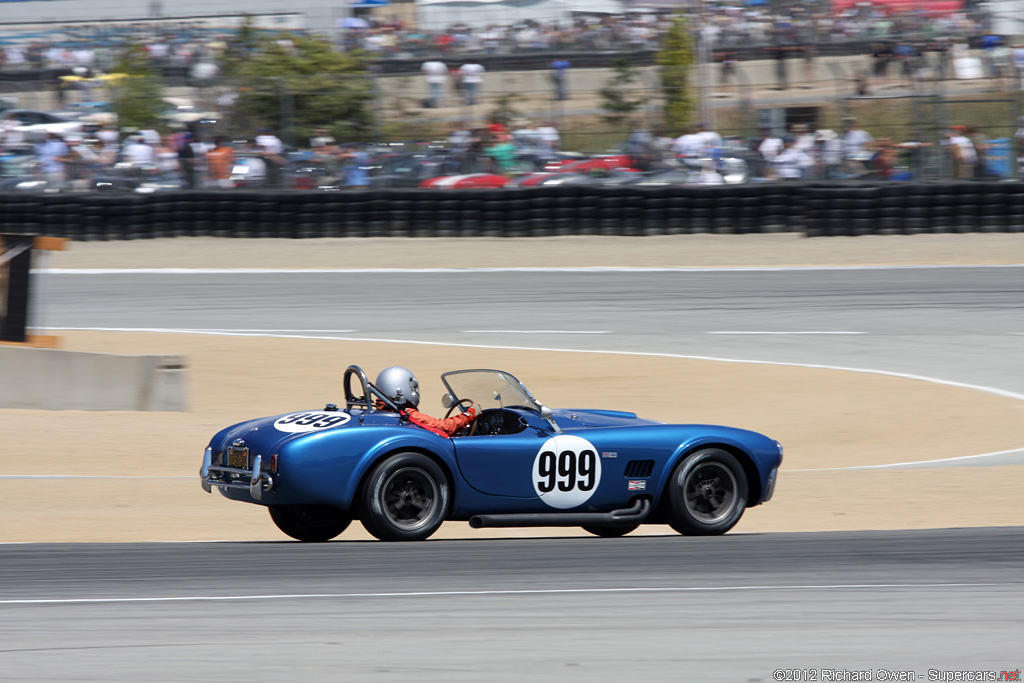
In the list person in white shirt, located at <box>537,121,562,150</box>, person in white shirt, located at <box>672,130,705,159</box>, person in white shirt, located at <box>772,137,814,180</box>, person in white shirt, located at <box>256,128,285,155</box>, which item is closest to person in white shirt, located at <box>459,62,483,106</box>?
person in white shirt, located at <box>537,121,562,150</box>

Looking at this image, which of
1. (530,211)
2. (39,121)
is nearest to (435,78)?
(530,211)

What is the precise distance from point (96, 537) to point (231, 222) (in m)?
13.5

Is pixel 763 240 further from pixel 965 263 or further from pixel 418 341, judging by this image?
pixel 418 341

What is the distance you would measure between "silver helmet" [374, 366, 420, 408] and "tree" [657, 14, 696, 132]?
14256mm

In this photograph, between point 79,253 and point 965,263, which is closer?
point 965,263

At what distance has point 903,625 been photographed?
15.4 ft

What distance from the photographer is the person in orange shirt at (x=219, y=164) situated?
20109 millimetres

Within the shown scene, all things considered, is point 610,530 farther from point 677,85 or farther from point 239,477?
point 677,85

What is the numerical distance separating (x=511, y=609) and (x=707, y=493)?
2046mm

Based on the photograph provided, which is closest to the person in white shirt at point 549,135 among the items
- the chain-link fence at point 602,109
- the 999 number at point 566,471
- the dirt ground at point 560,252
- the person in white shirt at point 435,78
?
the chain-link fence at point 602,109

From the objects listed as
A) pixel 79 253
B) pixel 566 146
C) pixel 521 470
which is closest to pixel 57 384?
pixel 521 470

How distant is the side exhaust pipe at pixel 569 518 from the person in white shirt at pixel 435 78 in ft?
49.4

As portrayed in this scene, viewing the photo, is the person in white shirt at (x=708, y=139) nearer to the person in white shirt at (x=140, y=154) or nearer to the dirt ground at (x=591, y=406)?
the dirt ground at (x=591, y=406)

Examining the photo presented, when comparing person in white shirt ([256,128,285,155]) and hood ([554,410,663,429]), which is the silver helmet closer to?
hood ([554,410,663,429])
